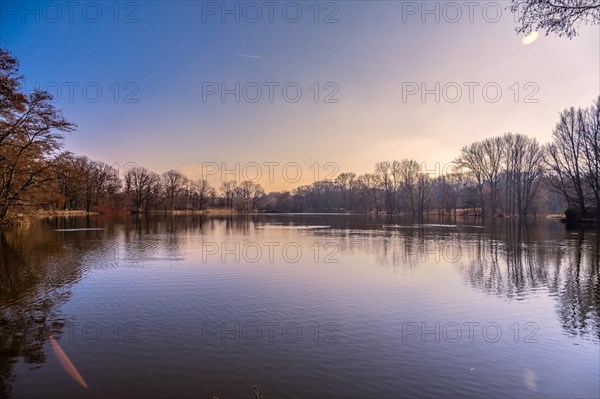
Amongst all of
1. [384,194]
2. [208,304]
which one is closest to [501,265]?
[208,304]

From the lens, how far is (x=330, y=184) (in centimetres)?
15838

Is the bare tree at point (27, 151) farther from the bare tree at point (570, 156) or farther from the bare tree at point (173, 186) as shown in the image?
the bare tree at point (173, 186)

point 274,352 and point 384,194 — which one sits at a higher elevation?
point 384,194

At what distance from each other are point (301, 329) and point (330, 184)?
150 m

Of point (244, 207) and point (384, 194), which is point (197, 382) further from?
point (244, 207)

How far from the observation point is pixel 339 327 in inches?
370

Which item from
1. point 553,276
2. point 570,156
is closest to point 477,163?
point 570,156

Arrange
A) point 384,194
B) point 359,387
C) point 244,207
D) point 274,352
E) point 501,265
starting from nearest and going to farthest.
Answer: point 359,387
point 274,352
point 501,265
point 384,194
point 244,207

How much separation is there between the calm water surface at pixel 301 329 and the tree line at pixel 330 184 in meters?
11.3

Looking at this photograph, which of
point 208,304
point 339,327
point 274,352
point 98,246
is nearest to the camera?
point 274,352

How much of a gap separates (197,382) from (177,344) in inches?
81.2

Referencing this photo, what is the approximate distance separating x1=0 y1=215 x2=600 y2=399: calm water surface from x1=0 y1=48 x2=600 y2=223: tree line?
11.3 m

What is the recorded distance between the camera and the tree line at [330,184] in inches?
1006

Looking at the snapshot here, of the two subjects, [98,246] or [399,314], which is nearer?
[399,314]
